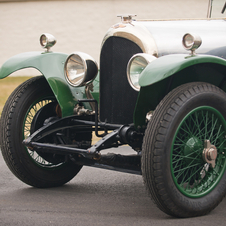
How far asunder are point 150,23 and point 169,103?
1086 millimetres

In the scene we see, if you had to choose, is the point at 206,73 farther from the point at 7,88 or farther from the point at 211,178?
the point at 7,88

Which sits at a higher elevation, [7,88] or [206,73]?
[206,73]

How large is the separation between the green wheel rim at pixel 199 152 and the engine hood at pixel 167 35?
668 mm

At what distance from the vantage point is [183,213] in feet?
8.84

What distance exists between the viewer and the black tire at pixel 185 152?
2.56 metres

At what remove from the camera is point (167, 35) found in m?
3.35

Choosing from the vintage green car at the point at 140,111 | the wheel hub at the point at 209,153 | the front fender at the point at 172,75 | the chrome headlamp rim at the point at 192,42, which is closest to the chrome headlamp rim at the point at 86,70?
the vintage green car at the point at 140,111

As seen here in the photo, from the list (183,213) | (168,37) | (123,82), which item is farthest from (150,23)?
(183,213)

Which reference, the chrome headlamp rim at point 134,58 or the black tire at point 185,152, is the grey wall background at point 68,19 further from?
the black tire at point 185,152

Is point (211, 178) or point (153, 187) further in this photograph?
point (211, 178)

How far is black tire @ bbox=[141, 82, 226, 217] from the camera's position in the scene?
8.41 ft

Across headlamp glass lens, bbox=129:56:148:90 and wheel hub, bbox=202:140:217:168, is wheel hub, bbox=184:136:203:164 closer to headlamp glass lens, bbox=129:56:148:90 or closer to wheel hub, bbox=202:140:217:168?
wheel hub, bbox=202:140:217:168

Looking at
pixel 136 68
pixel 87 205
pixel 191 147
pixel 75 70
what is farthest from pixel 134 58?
pixel 87 205

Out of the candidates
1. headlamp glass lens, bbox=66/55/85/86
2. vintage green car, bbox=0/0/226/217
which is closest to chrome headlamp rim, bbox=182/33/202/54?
vintage green car, bbox=0/0/226/217
